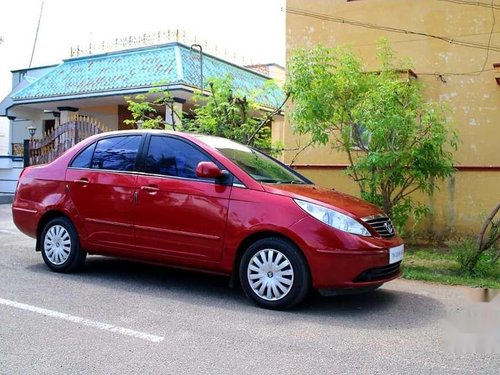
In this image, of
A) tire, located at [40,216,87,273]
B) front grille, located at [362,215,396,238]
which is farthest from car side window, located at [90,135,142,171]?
front grille, located at [362,215,396,238]

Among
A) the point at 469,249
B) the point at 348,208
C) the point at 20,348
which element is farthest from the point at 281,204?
the point at 469,249

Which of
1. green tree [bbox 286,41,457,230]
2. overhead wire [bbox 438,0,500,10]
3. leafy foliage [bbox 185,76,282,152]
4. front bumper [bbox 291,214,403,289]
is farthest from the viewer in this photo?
overhead wire [bbox 438,0,500,10]

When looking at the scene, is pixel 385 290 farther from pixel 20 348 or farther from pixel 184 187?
pixel 20 348

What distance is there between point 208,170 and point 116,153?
1522 millimetres

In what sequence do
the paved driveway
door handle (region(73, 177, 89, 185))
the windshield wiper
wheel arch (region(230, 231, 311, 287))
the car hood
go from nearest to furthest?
1. the paved driveway
2. wheel arch (region(230, 231, 311, 287))
3. the car hood
4. the windshield wiper
5. door handle (region(73, 177, 89, 185))

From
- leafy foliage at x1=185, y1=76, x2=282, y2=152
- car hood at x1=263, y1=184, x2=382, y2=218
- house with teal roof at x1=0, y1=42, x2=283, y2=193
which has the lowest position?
car hood at x1=263, y1=184, x2=382, y2=218

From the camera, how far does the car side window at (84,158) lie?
6555mm

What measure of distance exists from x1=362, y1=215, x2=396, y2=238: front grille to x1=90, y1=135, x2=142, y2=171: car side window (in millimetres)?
2729

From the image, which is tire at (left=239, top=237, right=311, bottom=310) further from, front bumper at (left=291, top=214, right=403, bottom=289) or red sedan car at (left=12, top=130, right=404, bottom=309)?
front bumper at (left=291, top=214, right=403, bottom=289)

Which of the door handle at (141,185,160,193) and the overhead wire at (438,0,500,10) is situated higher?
the overhead wire at (438,0,500,10)

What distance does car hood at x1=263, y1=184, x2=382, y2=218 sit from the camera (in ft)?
17.3

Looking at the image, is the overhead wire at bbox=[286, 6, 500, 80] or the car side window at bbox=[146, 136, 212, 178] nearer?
the car side window at bbox=[146, 136, 212, 178]

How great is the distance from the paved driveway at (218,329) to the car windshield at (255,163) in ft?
4.33

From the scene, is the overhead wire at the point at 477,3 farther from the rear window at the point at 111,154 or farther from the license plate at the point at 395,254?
the rear window at the point at 111,154
